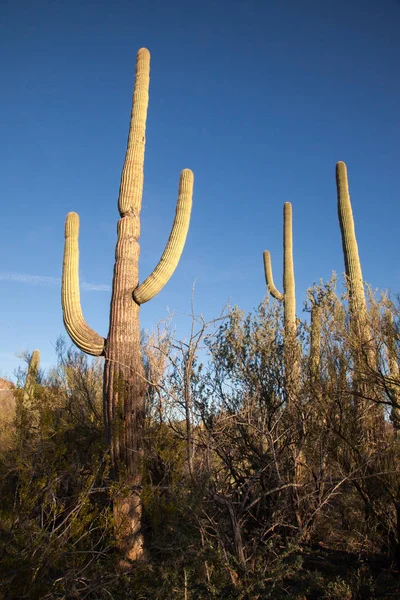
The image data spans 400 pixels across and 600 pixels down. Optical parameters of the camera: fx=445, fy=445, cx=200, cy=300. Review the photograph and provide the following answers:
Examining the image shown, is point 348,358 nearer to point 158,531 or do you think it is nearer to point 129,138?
point 158,531

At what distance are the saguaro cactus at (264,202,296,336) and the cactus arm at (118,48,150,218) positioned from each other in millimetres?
5607

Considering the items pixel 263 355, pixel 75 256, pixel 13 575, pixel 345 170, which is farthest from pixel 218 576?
pixel 345 170

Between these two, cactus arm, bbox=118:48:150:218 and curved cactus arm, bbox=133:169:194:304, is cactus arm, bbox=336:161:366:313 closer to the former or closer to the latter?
curved cactus arm, bbox=133:169:194:304

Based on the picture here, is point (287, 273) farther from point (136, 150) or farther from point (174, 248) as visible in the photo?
point (136, 150)

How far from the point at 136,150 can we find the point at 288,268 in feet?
20.4

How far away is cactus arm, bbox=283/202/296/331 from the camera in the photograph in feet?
39.0

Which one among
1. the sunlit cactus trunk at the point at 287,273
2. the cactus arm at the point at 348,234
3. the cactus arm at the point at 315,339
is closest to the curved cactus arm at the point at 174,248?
the cactus arm at the point at 315,339

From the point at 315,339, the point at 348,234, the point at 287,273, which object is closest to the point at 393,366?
the point at 315,339

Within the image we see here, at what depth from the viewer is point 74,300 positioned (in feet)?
22.9

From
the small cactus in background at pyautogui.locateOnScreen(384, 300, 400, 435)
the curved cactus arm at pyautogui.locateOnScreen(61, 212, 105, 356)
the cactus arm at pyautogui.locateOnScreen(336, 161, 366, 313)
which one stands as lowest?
the small cactus in background at pyautogui.locateOnScreen(384, 300, 400, 435)

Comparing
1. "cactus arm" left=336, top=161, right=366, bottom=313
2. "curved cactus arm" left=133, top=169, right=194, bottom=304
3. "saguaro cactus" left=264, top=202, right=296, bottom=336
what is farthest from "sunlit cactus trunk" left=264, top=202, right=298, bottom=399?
"curved cactus arm" left=133, top=169, right=194, bottom=304

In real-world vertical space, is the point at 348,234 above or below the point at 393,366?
above

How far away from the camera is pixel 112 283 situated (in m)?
6.52

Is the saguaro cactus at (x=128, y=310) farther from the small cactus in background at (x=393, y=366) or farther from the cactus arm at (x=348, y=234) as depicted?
the cactus arm at (x=348, y=234)
